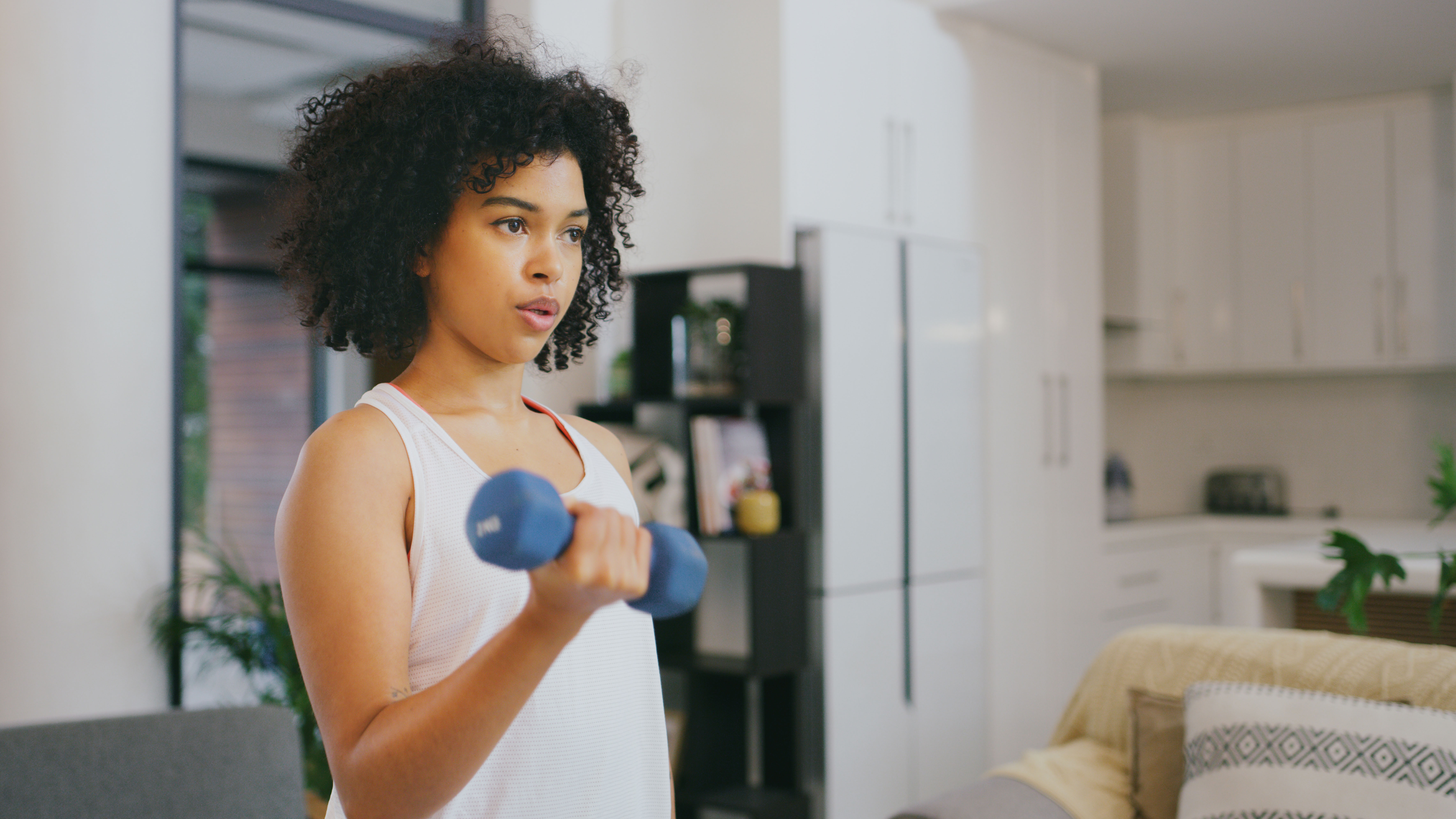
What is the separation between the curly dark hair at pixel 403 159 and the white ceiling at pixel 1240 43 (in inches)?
117

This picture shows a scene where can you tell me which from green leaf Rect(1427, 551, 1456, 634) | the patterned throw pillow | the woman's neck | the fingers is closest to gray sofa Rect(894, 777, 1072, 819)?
the patterned throw pillow

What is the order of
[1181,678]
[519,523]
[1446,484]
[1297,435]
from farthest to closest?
1. [1297,435]
2. [1181,678]
3. [1446,484]
4. [519,523]

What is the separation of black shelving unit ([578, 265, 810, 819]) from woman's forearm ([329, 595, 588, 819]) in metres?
2.21

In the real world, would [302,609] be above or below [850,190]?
below

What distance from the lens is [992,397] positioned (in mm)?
3854

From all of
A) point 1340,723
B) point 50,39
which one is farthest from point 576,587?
point 50,39

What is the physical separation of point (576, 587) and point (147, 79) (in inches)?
94.5

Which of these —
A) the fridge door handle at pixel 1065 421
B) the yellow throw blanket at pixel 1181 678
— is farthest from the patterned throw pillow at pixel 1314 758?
the fridge door handle at pixel 1065 421

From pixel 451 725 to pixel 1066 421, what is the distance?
3690mm

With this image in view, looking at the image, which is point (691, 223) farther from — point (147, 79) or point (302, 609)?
point (302, 609)

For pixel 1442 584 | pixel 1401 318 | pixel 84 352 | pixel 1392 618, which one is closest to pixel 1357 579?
pixel 1442 584

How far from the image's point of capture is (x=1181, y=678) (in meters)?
2.20

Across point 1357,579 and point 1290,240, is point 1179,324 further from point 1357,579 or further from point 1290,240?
point 1357,579

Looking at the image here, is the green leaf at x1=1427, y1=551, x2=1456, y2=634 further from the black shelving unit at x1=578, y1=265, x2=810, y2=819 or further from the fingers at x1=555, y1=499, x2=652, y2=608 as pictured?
the fingers at x1=555, y1=499, x2=652, y2=608
